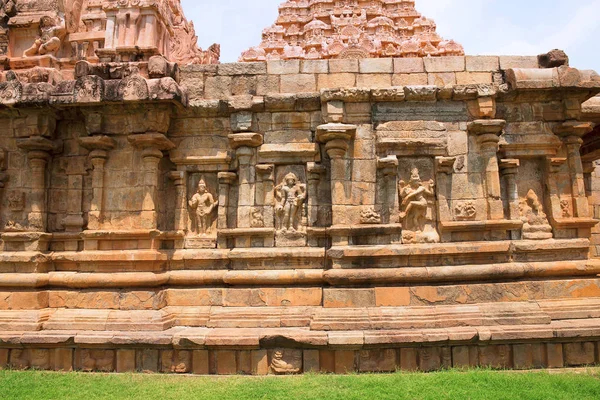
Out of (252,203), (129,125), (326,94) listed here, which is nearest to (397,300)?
(252,203)

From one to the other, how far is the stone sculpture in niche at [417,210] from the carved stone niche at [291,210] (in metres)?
1.74

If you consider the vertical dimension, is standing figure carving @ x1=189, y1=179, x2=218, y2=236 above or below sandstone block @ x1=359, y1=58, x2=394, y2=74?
below

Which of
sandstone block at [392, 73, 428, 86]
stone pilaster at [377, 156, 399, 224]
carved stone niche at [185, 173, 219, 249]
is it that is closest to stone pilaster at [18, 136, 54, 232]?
carved stone niche at [185, 173, 219, 249]

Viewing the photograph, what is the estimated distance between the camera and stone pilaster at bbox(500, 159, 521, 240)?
8.00m

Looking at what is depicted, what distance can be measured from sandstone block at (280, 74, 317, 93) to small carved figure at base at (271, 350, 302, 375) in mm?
4576

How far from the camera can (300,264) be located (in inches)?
312

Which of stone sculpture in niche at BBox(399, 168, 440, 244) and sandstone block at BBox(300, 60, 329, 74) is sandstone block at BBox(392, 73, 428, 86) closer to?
sandstone block at BBox(300, 60, 329, 74)

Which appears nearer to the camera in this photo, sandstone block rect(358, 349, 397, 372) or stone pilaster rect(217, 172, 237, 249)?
sandstone block rect(358, 349, 397, 372)

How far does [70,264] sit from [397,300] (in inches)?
227

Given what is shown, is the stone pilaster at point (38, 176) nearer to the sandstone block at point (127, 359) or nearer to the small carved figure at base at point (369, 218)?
the sandstone block at point (127, 359)

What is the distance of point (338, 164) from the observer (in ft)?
25.9

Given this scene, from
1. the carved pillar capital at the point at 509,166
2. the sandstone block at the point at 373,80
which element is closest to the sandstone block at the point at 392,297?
the carved pillar capital at the point at 509,166

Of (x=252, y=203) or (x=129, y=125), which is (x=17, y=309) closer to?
(x=129, y=125)

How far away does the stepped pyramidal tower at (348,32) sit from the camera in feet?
78.7
